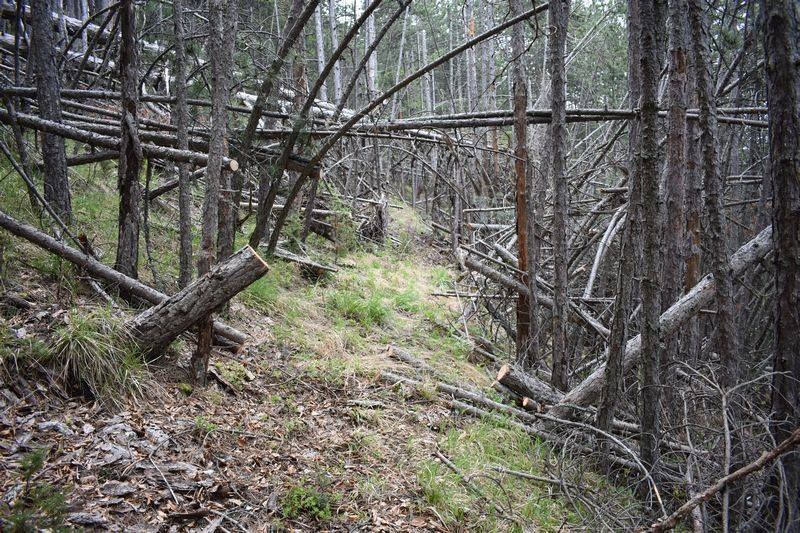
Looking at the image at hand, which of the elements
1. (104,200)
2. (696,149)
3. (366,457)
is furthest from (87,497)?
(696,149)

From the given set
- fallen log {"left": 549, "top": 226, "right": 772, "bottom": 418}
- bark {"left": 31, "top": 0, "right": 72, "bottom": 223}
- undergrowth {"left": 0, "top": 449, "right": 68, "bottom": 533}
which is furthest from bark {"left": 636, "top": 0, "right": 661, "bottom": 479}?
bark {"left": 31, "top": 0, "right": 72, "bottom": 223}

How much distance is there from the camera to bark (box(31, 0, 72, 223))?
4875 mm

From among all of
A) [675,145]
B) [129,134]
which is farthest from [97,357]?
[675,145]

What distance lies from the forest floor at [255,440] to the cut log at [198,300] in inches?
11.2

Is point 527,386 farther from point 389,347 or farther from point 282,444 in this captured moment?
point 282,444

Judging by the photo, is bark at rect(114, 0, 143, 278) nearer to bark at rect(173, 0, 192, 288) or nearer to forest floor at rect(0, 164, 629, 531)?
bark at rect(173, 0, 192, 288)

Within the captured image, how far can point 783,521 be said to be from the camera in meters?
2.94

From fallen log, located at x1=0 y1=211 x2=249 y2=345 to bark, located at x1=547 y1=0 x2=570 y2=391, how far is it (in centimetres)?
352

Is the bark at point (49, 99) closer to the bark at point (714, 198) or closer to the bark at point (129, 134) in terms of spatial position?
the bark at point (129, 134)

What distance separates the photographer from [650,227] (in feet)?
11.5

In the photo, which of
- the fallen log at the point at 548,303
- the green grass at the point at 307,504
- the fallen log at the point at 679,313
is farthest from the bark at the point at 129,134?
the fallen log at the point at 679,313

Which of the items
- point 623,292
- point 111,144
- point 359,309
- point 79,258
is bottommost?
point 359,309

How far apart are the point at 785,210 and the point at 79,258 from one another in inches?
190

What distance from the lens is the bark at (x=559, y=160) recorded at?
493cm
